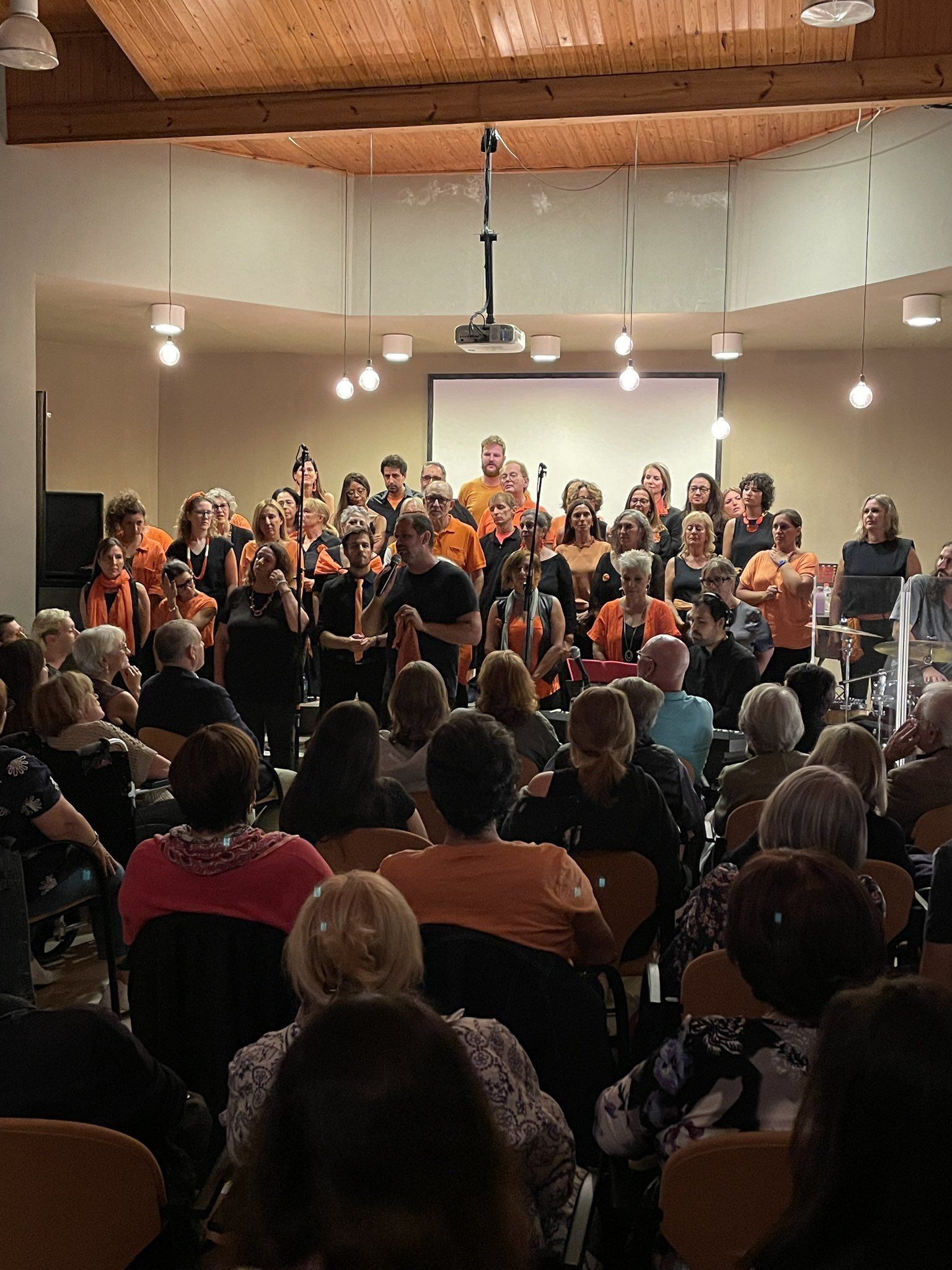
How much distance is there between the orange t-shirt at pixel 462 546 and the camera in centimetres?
778

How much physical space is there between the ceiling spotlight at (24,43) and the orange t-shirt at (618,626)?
352 centimetres

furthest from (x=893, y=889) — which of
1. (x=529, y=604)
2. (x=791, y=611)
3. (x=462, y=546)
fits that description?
(x=462, y=546)

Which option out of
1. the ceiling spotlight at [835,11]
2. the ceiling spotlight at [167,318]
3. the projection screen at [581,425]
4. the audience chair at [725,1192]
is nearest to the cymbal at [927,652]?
the ceiling spotlight at [835,11]

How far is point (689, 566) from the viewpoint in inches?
284

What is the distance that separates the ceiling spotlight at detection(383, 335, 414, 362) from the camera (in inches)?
393

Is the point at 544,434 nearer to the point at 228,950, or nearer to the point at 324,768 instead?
the point at 324,768

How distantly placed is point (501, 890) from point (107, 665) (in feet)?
9.37

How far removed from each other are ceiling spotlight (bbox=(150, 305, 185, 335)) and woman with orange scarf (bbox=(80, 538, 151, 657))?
2.41 metres

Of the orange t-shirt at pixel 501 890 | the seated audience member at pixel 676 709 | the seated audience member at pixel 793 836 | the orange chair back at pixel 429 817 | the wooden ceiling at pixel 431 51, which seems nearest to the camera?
the orange t-shirt at pixel 501 890

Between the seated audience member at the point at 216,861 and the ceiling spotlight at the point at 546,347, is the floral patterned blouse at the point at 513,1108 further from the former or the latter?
the ceiling spotlight at the point at 546,347

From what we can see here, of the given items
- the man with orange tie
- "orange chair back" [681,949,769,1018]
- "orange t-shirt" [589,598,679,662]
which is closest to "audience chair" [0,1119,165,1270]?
"orange chair back" [681,949,769,1018]

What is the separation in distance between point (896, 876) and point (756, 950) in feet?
3.98

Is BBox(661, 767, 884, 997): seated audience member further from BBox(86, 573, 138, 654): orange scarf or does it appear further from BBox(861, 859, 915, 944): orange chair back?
BBox(86, 573, 138, 654): orange scarf

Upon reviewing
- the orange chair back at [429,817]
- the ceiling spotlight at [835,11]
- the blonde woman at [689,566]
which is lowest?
the orange chair back at [429,817]
